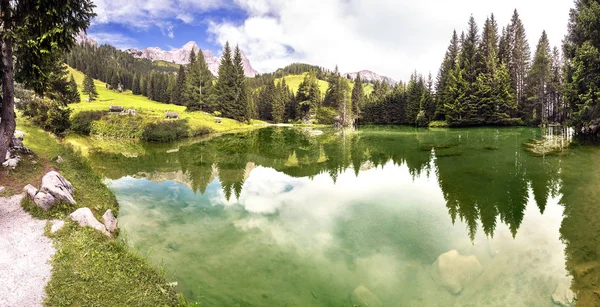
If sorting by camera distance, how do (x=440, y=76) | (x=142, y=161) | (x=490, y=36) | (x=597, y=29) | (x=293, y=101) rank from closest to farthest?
(x=142, y=161) → (x=597, y=29) → (x=490, y=36) → (x=440, y=76) → (x=293, y=101)

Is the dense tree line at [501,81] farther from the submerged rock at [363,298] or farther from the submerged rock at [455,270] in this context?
the submerged rock at [363,298]

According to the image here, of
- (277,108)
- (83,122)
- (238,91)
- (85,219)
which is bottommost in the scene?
(85,219)

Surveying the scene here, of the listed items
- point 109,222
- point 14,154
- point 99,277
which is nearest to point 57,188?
point 109,222

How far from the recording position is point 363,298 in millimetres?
8453

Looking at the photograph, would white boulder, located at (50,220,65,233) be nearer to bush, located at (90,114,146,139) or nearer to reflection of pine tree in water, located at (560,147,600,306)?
reflection of pine tree in water, located at (560,147,600,306)

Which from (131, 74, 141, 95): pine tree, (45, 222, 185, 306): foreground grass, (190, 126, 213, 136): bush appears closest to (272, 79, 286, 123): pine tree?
(190, 126, 213, 136): bush

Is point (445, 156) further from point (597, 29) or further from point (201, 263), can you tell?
point (201, 263)

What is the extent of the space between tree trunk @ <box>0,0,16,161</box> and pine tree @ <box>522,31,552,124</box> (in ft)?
259

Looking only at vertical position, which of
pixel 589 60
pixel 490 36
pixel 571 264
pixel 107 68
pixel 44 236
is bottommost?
pixel 571 264

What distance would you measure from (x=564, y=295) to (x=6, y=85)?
994 inches

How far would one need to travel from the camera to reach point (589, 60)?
31.8m

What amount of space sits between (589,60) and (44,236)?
4817 centimetres

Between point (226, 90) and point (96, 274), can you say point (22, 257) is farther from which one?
point (226, 90)

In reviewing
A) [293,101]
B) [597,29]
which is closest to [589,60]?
[597,29]
